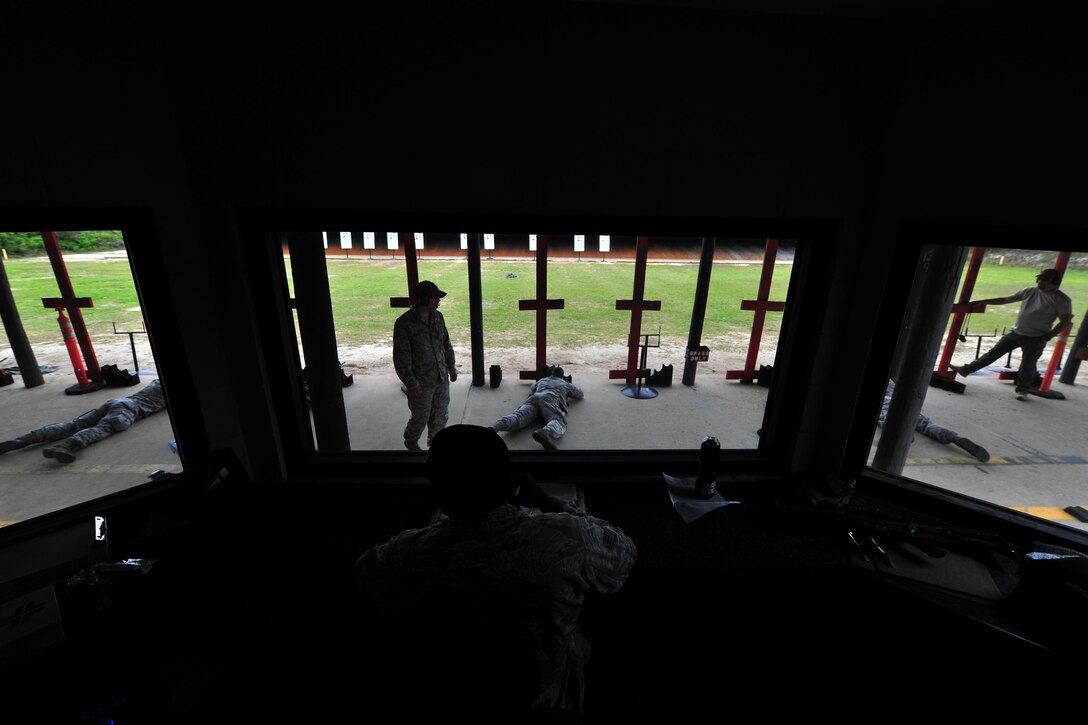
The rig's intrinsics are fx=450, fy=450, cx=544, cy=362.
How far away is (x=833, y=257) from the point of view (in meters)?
1.50

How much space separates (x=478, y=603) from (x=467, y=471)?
0.78 feet

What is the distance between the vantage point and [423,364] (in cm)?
276

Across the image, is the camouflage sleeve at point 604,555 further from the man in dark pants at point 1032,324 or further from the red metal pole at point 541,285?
the man in dark pants at point 1032,324

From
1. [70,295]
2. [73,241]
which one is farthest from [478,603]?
[70,295]

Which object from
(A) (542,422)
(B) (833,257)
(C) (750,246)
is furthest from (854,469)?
(C) (750,246)

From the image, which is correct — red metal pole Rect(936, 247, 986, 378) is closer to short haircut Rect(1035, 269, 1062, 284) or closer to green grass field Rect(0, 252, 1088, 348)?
green grass field Rect(0, 252, 1088, 348)

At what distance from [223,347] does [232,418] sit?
0.86 feet

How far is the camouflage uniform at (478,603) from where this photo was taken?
32.7 inches

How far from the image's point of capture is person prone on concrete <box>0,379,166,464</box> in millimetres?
2010

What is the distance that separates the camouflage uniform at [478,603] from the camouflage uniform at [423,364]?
74.6 inches

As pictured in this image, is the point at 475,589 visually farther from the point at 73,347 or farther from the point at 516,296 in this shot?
the point at 516,296

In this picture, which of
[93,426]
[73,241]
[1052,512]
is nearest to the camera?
[73,241]

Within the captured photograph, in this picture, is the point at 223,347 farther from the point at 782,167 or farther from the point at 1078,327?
the point at 1078,327

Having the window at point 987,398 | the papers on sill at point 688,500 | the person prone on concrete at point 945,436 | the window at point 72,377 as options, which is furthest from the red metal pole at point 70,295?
the person prone on concrete at point 945,436
